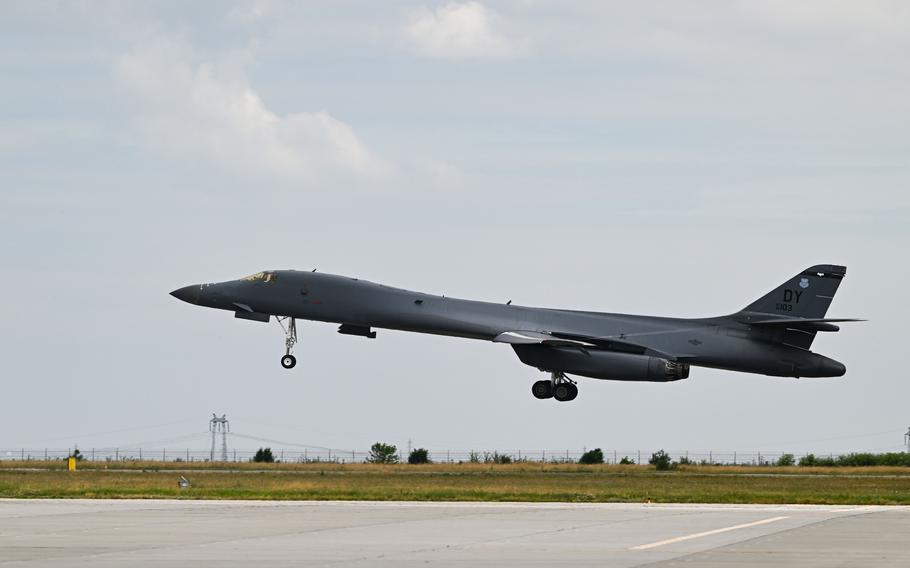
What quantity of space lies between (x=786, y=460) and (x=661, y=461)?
10.2 m

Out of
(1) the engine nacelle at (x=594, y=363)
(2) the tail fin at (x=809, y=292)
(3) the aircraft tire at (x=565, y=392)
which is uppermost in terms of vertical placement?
(2) the tail fin at (x=809, y=292)

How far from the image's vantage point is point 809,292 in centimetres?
4769

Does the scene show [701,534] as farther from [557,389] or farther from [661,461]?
[661,461]

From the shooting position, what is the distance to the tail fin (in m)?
47.7

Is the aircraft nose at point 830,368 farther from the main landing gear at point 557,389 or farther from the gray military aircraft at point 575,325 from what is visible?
the main landing gear at point 557,389

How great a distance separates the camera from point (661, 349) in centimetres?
4766

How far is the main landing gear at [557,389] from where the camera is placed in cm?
4688

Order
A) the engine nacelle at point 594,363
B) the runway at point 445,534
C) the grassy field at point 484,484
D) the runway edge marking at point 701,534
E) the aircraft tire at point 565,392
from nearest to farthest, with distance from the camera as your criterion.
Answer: the runway at point 445,534, the runway edge marking at point 701,534, the grassy field at point 484,484, the engine nacelle at point 594,363, the aircraft tire at point 565,392

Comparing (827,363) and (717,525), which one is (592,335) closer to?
(827,363)

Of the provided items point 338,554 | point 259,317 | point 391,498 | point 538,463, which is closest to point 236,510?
point 391,498

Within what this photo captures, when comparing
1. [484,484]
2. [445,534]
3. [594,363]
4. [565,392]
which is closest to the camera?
[445,534]

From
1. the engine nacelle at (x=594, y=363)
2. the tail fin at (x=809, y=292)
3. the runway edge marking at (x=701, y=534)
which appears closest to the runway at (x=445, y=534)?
the runway edge marking at (x=701, y=534)

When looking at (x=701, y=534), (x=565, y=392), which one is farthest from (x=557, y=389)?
(x=701, y=534)

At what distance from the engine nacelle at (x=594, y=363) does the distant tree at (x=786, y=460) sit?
2341cm
